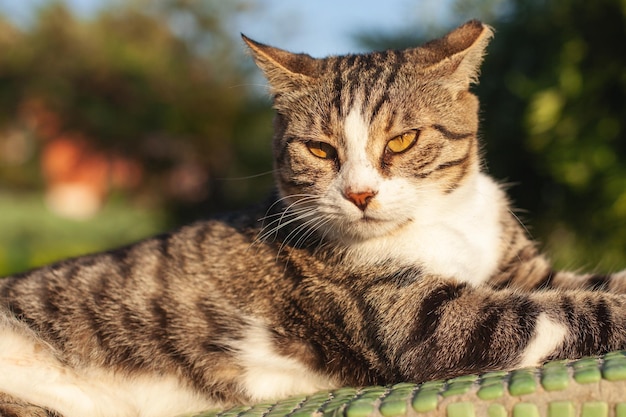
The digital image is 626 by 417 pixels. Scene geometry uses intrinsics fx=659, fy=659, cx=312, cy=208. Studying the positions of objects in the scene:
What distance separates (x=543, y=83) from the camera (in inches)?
145

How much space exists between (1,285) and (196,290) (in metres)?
0.83

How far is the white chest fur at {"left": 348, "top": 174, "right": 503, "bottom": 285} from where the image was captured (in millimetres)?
2189

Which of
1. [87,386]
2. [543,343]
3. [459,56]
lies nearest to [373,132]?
[459,56]

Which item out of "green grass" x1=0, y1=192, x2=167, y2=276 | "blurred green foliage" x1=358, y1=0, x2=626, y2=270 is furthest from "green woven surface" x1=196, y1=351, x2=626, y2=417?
"green grass" x1=0, y1=192, x2=167, y2=276

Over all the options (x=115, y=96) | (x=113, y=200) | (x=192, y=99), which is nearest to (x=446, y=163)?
A: (x=192, y=99)

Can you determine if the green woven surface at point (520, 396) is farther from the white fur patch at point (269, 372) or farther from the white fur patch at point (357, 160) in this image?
the white fur patch at point (357, 160)

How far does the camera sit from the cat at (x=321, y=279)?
82.7 inches

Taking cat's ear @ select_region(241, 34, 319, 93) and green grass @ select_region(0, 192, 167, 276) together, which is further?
green grass @ select_region(0, 192, 167, 276)

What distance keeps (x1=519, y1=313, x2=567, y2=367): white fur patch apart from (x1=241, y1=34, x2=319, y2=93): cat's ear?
123cm

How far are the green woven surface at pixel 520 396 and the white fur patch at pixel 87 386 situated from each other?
81 cm

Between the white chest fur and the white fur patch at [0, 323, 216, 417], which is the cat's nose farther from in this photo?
the white fur patch at [0, 323, 216, 417]

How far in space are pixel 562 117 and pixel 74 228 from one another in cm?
666

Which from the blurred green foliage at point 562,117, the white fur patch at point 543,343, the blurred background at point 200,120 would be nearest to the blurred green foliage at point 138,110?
the blurred background at point 200,120

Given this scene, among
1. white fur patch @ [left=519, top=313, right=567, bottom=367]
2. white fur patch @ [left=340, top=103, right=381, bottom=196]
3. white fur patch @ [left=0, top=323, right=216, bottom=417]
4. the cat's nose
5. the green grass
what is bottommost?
the green grass
